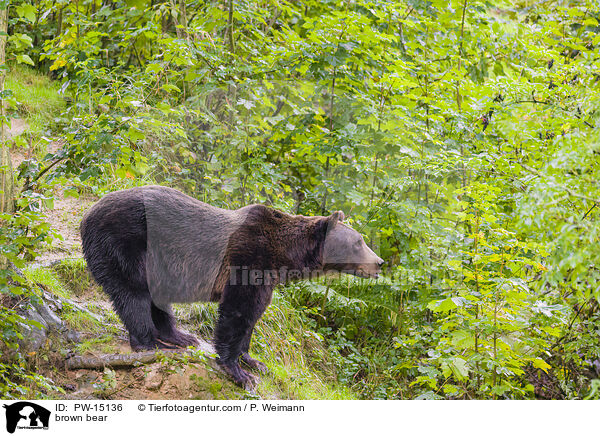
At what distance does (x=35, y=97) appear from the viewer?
297 inches

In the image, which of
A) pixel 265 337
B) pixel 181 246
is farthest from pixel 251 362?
pixel 181 246

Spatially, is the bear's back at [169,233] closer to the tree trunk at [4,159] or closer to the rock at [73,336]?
the rock at [73,336]

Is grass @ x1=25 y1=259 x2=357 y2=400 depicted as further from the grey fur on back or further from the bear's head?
the bear's head

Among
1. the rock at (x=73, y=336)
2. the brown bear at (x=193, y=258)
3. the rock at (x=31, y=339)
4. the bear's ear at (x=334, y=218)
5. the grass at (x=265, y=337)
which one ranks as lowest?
the grass at (x=265, y=337)

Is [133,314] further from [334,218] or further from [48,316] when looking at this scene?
[334,218]

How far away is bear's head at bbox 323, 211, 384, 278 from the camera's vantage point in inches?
204

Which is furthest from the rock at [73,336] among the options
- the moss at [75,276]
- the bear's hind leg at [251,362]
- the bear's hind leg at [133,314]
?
the bear's hind leg at [251,362]

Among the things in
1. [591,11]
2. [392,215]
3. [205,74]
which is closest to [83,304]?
[205,74]

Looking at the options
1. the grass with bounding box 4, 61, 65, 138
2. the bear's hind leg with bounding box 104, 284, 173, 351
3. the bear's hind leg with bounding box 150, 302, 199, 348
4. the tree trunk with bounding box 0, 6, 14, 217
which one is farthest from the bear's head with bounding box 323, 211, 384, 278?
the grass with bounding box 4, 61, 65, 138

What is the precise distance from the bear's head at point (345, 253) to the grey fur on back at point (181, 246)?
868mm
